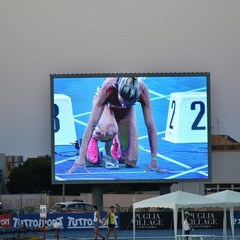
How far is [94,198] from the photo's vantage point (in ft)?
192

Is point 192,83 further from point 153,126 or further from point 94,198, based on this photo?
point 94,198

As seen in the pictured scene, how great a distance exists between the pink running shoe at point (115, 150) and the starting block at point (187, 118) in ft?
10.3

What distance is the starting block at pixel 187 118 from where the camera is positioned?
2197 inches

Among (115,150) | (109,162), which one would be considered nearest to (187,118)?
(115,150)

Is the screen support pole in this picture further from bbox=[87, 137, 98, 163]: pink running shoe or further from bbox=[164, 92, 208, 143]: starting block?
bbox=[164, 92, 208, 143]: starting block

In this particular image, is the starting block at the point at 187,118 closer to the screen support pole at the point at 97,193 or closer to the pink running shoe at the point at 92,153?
the pink running shoe at the point at 92,153

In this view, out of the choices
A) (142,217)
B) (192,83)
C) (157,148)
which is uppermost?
(192,83)

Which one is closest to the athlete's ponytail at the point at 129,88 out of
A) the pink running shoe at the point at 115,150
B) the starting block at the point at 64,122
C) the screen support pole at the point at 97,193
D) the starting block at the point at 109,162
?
the pink running shoe at the point at 115,150

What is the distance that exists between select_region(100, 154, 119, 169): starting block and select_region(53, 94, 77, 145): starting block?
2155 millimetres

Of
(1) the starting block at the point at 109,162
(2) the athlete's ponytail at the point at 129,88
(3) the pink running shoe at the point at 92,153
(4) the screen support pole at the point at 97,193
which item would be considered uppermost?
(2) the athlete's ponytail at the point at 129,88

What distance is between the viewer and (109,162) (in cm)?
5550

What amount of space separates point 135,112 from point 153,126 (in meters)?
1.41

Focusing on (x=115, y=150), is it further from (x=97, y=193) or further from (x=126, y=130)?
(x=97, y=193)

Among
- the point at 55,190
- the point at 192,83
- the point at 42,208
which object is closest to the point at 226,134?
the point at 192,83
